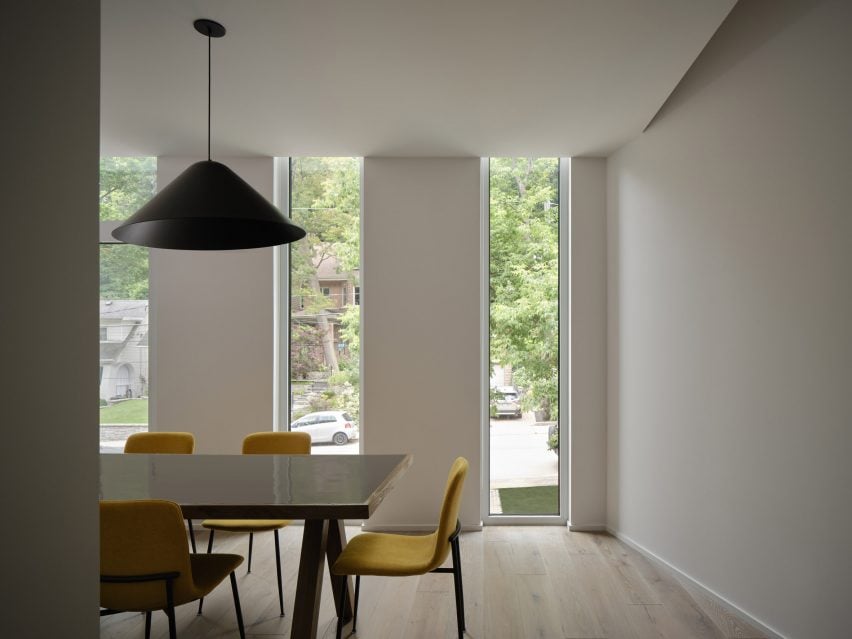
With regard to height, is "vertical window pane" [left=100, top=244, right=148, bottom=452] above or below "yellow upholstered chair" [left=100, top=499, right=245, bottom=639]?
above

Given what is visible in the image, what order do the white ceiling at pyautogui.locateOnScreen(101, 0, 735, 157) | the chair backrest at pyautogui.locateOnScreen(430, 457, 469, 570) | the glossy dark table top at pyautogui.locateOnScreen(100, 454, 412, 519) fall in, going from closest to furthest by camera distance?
the glossy dark table top at pyautogui.locateOnScreen(100, 454, 412, 519), the chair backrest at pyautogui.locateOnScreen(430, 457, 469, 570), the white ceiling at pyautogui.locateOnScreen(101, 0, 735, 157)

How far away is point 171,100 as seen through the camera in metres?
3.69

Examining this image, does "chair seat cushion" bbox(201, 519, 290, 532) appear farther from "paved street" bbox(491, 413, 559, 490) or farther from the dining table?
"paved street" bbox(491, 413, 559, 490)

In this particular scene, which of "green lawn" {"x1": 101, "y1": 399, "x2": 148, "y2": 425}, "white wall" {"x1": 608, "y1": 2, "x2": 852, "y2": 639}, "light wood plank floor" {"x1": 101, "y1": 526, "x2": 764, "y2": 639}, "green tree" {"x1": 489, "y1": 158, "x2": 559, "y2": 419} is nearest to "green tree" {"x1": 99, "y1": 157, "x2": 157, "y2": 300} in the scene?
"green lawn" {"x1": 101, "y1": 399, "x2": 148, "y2": 425}

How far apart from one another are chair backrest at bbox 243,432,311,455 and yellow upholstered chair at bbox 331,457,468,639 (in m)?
0.98

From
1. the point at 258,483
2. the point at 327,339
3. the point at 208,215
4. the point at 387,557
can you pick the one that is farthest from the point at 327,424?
the point at 208,215

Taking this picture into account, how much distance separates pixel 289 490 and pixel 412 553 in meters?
0.63

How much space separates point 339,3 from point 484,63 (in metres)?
0.89

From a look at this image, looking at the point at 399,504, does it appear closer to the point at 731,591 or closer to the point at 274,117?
the point at 731,591

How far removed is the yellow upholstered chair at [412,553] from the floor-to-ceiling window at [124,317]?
3062 millimetres

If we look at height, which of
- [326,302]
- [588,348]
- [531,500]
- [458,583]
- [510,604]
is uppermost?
[326,302]

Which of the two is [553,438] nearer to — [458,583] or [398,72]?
[458,583]

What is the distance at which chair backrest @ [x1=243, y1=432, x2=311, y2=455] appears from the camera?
11.9ft

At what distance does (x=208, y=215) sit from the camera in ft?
7.21
